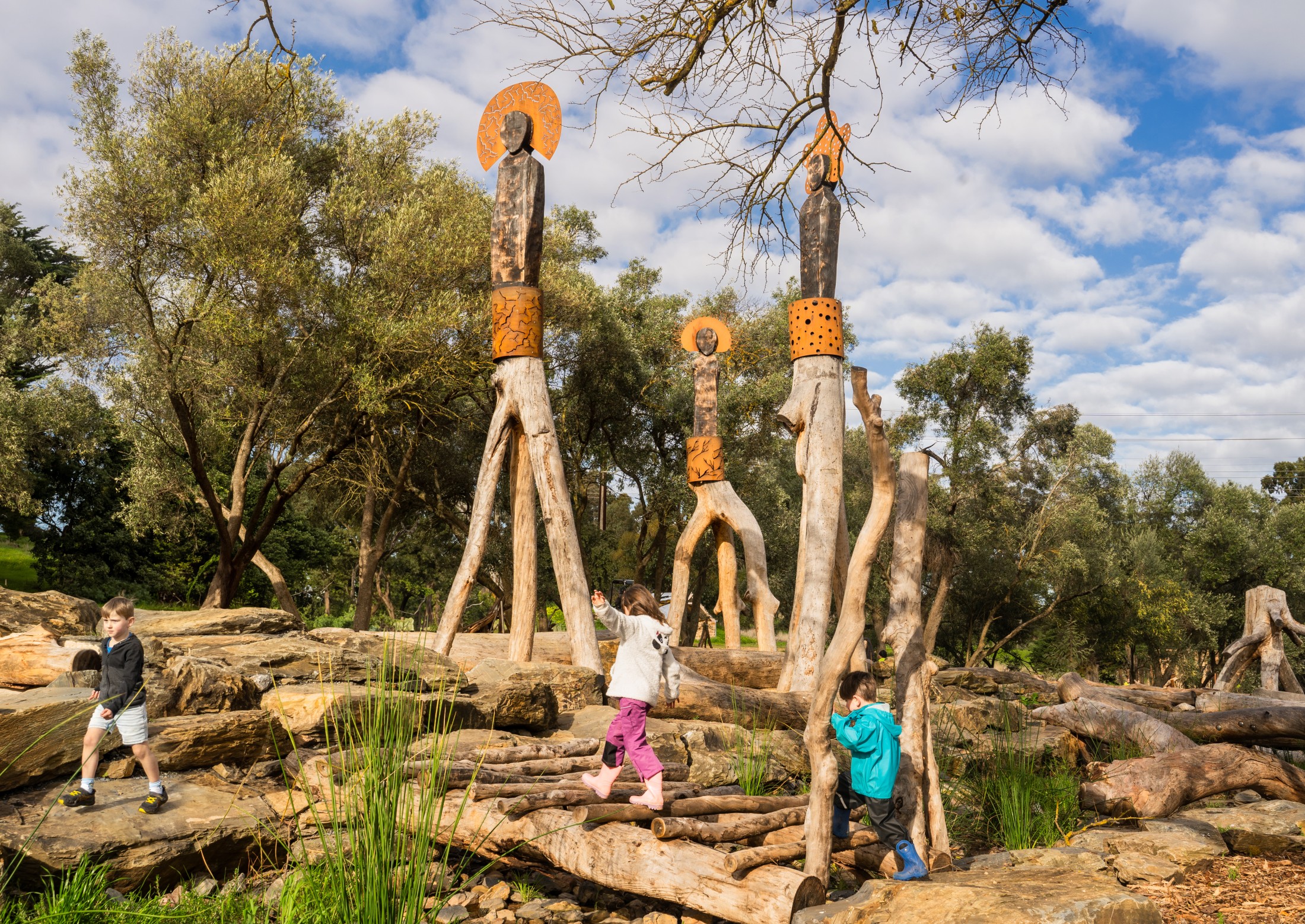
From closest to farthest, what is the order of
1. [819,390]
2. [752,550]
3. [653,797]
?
[653,797] → [819,390] → [752,550]

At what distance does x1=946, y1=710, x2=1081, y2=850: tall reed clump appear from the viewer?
207 inches

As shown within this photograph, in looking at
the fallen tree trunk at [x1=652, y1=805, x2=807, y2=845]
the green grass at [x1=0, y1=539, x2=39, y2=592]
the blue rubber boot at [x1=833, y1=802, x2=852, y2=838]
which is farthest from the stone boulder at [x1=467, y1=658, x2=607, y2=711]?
the green grass at [x1=0, y1=539, x2=39, y2=592]

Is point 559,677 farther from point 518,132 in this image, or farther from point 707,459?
point 518,132

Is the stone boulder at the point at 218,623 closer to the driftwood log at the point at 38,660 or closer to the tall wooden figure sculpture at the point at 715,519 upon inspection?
the driftwood log at the point at 38,660

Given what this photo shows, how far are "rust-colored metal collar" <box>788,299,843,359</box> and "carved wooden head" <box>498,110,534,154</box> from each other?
3.16 meters

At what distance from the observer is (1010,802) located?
5.31 m

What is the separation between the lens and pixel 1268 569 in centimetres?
2494

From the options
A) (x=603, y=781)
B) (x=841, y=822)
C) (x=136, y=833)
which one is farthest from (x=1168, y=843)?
(x=136, y=833)

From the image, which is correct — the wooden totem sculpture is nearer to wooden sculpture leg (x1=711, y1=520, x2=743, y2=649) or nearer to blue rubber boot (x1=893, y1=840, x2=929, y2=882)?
wooden sculpture leg (x1=711, y1=520, x2=743, y2=649)

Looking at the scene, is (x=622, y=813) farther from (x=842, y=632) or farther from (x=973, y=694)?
(x=973, y=694)

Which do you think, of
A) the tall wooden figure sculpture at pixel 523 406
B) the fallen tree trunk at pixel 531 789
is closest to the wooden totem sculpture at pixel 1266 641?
the tall wooden figure sculpture at pixel 523 406

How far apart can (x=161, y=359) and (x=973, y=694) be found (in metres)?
12.2

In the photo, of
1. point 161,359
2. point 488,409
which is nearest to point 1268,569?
→ point 488,409

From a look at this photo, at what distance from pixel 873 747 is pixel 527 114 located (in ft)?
23.2
